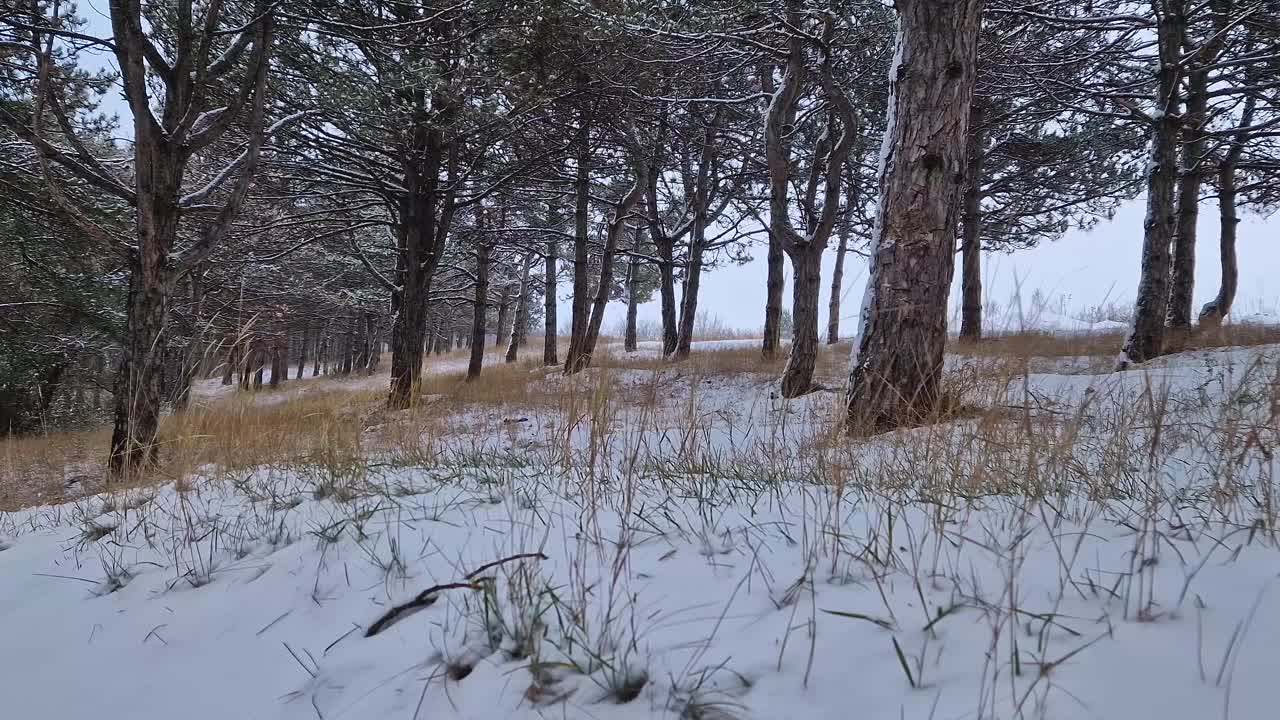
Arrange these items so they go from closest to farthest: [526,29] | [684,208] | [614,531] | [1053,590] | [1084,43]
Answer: [1053,590], [614,531], [526,29], [1084,43], [684,208]

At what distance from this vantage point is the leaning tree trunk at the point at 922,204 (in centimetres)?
383

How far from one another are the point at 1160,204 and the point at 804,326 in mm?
4627

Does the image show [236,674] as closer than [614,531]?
Yes

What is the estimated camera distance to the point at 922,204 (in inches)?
152

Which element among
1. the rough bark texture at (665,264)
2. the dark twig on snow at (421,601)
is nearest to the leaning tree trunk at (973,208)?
the rough bark texture at (665,264)

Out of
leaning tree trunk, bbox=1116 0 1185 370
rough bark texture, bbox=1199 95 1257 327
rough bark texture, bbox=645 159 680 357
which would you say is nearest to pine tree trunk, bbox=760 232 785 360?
rough bark texture, bbox=645 159 680 357

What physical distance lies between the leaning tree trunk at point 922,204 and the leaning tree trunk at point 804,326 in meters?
2.61

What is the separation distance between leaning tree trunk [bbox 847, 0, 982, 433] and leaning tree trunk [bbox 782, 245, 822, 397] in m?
2.61

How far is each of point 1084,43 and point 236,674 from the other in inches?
452

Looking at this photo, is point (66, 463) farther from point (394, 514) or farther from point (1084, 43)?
point (1084, 43)

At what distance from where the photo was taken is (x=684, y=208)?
1528cm

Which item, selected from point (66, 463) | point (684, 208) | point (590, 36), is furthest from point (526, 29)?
point (684, 208)

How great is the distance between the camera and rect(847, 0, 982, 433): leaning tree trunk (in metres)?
3.83

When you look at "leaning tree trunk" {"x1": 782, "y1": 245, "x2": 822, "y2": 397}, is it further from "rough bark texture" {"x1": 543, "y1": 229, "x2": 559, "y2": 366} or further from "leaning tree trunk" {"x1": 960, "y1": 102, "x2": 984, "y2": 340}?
"rough bark texture" {"x1": 543, "y1": 229, "x2": 559, "y2": 366}
